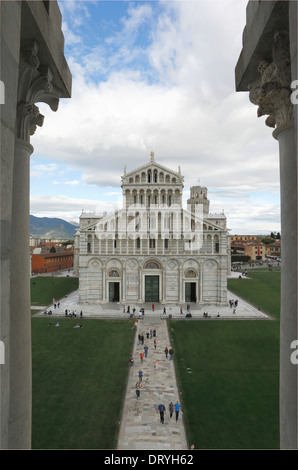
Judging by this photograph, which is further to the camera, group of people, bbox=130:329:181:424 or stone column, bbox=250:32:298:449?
group of people, bbox=130:329:181:424

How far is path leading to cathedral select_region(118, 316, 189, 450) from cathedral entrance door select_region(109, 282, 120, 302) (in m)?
15.6

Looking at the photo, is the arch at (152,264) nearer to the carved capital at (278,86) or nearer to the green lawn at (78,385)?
the green lawn at (78,385)

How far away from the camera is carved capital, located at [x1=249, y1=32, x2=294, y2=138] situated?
4.32 meters

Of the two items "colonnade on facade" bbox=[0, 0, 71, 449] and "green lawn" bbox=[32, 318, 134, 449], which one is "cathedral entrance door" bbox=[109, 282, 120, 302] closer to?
"green lawn" bbox=[32, 318, 134, 449]

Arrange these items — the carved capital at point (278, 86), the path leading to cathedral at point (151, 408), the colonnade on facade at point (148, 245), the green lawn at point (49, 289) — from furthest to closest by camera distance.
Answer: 1. the green lawn at point (49, 289)
2. the colonnade on facade at point (148, 245)
3. the path leading to cathedral at point (151, 408)
4. the carved capital at point (278, 86)

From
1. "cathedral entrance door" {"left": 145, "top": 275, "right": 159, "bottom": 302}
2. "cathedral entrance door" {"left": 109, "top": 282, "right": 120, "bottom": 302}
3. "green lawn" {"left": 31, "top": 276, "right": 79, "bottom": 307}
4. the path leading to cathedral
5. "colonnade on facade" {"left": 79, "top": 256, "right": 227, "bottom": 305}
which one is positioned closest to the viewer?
the path leading to cathedral

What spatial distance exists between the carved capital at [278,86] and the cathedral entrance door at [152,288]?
3301cm

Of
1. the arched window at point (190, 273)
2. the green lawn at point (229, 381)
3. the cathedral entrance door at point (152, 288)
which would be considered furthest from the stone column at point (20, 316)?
the arched window at point (190, 273)

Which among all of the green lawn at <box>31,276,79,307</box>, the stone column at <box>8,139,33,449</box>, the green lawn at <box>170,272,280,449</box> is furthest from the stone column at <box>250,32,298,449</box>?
the green lawn at <box>31,276,79,307</box>

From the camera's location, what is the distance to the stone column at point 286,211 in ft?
13.1

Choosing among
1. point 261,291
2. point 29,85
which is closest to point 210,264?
point 261,291

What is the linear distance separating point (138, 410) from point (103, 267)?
78.7 ft

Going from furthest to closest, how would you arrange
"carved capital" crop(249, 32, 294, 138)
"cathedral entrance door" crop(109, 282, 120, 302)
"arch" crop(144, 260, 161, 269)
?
"cathedral entrance door" crop(109, 282, 120, 302)
"arch" crop(144, 260, 161, 269)
"carved capital" crop(249, 32, 294, 138)
